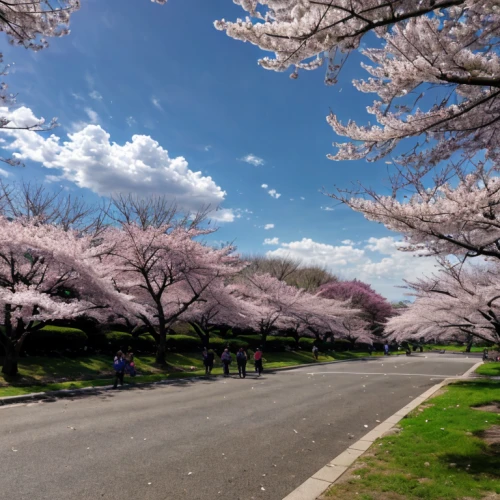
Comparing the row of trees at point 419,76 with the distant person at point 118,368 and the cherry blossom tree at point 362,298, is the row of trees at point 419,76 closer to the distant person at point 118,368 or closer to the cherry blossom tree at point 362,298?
the distant person at point 118,368

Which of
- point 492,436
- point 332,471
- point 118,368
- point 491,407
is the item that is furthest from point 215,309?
point 332,471

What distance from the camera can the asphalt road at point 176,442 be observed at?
508cm

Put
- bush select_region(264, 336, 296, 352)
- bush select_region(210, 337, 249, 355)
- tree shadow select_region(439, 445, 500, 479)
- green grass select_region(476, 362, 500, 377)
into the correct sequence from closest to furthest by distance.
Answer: tree shadow select_region(439, 445, 500, 479)
green grass select_region(476, 362, 500, 377)
bush select_region(210, 337, 249, 355)
bush select_region(264, 336, 296, 352)

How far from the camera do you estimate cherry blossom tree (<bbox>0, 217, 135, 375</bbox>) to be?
14586mm

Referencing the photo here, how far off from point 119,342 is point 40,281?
9012 mm

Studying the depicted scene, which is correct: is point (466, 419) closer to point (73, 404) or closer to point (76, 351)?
point (73, 404)

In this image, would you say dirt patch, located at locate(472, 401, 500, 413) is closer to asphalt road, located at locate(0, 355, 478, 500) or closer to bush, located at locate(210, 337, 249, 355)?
asphalt road, located at locate(0, 355, 478, 500)

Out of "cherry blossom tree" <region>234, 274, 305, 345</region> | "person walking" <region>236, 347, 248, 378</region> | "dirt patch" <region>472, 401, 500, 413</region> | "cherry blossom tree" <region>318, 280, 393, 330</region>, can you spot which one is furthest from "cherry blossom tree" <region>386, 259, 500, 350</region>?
"cherry blossom tree" <region>318, 280, 393, 330</region>

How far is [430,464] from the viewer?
18.0 feet

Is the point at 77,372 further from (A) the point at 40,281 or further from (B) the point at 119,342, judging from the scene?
(B) the point at 119,342

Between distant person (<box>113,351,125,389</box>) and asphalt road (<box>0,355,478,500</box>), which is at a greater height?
distant person (<box>113,351,125,389</box>)

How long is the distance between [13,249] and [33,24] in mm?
11751

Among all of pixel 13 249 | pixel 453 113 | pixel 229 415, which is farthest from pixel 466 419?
pixel 13 249

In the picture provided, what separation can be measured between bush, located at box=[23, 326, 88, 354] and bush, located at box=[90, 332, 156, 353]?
1553mm
